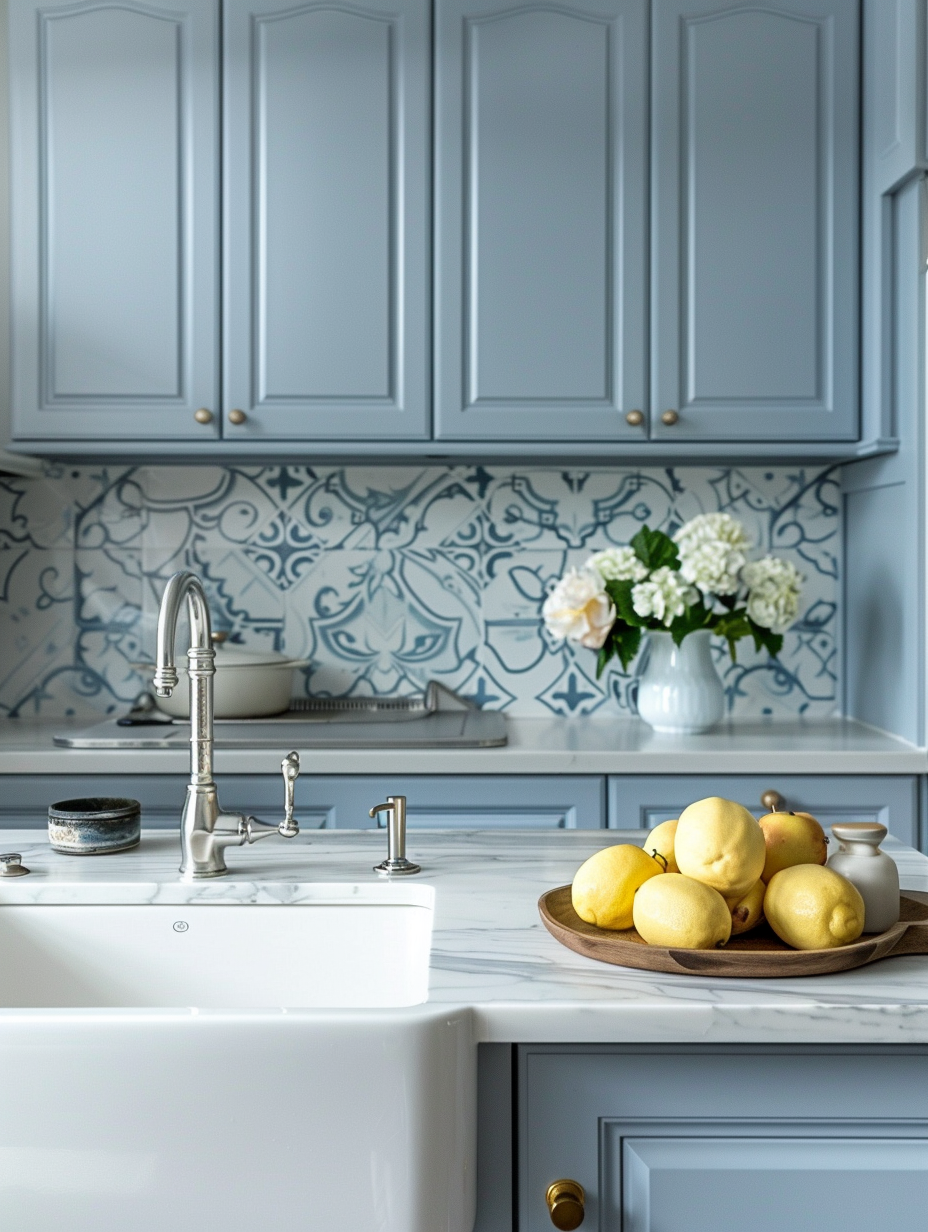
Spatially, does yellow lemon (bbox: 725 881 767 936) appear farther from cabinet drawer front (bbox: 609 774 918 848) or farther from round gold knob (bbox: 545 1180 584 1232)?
cabinet drawer front (bbox: 609 774 918 848)

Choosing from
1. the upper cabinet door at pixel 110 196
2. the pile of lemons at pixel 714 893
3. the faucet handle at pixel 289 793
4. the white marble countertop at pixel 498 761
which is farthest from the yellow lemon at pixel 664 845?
the upper cabinet door at pixel 110 196

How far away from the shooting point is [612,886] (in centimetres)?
100

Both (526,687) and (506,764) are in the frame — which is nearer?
(506,764)

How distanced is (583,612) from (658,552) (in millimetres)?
200

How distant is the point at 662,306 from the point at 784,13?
66cm

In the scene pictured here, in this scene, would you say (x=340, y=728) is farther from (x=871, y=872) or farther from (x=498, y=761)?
(x=871, y=872)

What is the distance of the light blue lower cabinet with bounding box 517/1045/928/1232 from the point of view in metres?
0.88

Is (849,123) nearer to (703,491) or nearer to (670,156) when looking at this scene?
(670,156)

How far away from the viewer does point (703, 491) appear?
2848 mm

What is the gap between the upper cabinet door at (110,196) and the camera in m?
2.46

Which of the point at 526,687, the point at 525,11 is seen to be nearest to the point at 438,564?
the point at 526,687

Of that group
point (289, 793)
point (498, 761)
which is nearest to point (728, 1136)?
point (289, 793)

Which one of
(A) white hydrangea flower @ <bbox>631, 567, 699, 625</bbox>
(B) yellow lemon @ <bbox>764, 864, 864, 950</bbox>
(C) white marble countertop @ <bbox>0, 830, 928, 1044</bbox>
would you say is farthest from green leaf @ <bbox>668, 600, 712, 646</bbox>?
(B) yellow lemon @ <bbox>764, 864, 864, 950</bbox>

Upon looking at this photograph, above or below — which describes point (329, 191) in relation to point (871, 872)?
above
